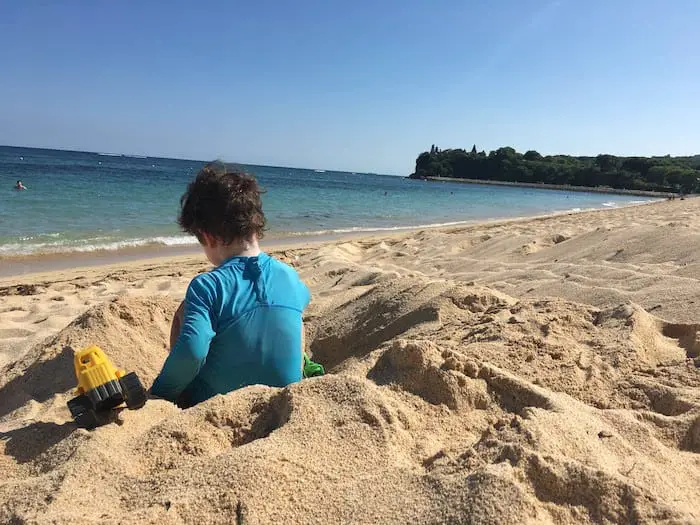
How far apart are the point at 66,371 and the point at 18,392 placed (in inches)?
9.1

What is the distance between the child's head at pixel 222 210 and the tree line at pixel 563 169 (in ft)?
216

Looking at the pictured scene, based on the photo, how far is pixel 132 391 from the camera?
1.68 meters

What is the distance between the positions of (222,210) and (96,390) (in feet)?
2.86

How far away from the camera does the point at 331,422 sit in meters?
1.59

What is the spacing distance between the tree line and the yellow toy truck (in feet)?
218

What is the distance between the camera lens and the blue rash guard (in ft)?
6.33

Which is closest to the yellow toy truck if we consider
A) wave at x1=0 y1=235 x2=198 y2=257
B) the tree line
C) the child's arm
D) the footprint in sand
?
the child's arm

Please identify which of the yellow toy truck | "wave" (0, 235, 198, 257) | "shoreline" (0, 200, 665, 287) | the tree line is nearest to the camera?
the yellow toy truck

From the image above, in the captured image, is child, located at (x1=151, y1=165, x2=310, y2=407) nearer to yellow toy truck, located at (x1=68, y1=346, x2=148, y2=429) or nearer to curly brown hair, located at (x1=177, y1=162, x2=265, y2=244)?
curly brown hair, located at (x1=177, y1=162, x2=265, y2=244)

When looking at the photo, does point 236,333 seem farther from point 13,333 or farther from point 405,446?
point 13,333

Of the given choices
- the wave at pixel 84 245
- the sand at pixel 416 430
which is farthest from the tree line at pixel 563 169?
the sand at pixel 416 430

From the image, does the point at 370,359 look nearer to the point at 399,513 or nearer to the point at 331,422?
the point at 331,422

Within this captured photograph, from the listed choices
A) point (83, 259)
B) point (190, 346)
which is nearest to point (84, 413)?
point (190, 346)

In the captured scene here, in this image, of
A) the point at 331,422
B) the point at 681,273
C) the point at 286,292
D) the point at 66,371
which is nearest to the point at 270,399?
the point at 331,422
